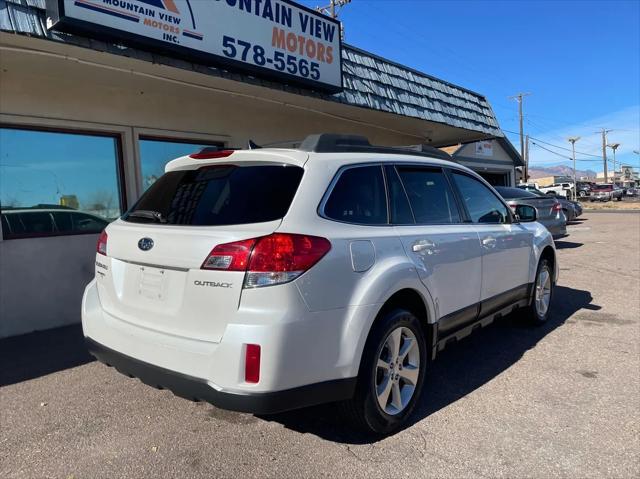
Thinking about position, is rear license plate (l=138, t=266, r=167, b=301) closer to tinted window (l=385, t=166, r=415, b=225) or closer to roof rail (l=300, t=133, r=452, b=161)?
roof rail (l=300, t=133, r=452, b=161)

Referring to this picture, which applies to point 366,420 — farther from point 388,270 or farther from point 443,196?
point 443,196

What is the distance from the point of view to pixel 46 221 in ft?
20.0

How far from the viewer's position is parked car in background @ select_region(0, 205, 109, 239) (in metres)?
5.73

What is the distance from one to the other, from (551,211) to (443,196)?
834cm

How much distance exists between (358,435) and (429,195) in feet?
6.06

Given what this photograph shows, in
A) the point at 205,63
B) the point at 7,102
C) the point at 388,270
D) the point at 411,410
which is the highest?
the point at 205,63

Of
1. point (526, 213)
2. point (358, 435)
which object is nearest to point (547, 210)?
point (526, 213)

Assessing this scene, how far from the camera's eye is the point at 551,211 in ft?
36.7

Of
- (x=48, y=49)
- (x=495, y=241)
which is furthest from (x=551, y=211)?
(x=48, y=49)

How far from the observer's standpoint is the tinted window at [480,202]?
4.33 meters

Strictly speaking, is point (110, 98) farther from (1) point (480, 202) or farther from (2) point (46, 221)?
(1) point (480, 202)

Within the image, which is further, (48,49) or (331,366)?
(48,49)

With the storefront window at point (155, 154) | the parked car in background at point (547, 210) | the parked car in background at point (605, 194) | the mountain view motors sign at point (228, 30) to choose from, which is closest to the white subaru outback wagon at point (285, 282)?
the mountain view motors sign at point (228, 30)

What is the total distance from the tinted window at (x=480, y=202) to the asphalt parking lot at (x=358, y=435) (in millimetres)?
1290
